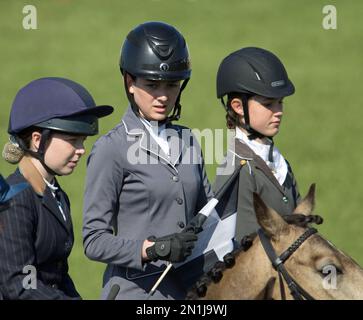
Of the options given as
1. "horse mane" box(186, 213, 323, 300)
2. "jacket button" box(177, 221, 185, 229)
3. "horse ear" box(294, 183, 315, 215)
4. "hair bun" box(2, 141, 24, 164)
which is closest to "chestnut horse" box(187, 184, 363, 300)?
"horse mane" box(186, 213, 323, 300)

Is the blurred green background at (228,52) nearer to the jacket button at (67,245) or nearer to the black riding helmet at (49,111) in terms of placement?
the jacket button at (67,245)

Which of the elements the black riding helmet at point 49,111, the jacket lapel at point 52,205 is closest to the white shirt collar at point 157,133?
the black riding helmet at point 49,111

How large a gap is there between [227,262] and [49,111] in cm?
124

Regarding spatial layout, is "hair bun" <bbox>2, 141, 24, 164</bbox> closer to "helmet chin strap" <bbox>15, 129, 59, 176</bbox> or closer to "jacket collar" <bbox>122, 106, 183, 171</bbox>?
"helmet chin strap" <bbox>15, 129, 59, 176</bbox>

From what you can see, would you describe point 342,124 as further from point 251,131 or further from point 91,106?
point 91,106

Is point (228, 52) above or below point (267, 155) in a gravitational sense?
below

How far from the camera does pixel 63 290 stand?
18.1 ft

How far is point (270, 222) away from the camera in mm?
5219

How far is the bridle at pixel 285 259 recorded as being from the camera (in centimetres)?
512

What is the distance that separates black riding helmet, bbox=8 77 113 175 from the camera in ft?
17.3

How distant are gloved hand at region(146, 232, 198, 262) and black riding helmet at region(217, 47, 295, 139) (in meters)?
1.40

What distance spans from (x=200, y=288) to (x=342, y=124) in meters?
12.9

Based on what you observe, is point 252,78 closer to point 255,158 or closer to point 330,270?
point 255,158

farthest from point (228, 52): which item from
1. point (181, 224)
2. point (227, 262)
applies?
point (227, 262)
